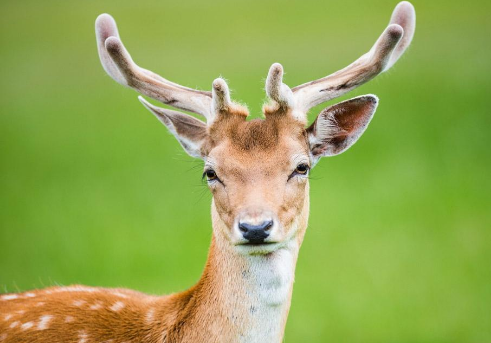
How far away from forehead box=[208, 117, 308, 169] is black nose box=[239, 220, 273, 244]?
441 millimetres

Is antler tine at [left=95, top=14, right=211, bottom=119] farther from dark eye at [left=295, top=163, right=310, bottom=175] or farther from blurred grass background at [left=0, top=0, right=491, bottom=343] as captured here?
dark eye at [left=295, top=163, right=310, bottom=175]

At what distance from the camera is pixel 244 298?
485cm

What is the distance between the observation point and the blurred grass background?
10625 mm

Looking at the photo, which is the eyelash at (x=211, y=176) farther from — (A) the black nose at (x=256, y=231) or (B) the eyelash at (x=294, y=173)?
(A) the black nose at (x=256, y=231)

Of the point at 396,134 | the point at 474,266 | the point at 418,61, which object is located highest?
the point at 418,61

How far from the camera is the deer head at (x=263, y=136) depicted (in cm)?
475

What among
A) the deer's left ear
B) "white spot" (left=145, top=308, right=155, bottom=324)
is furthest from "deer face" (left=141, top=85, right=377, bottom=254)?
"white spot" (left=145, top=308, right=155, bottom=324)

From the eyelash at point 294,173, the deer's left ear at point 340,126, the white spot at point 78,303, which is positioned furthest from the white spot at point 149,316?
the deer's left ear at point 340,126

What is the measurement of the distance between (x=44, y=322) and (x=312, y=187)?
29.4ft

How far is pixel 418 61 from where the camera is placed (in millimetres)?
20047

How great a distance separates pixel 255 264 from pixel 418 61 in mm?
16025

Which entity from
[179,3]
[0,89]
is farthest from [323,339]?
[179,3]

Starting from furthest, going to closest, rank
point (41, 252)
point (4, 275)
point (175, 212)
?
point (175, 212) < point (41, 252) < point (4, 275)

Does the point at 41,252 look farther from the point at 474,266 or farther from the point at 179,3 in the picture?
the point at 179,3
